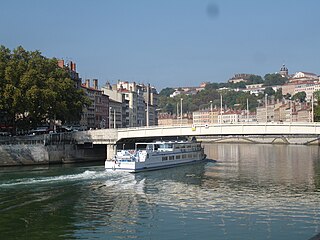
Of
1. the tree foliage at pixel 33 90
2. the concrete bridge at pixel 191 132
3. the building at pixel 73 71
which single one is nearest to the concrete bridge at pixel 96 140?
the concrete bridge at pixel 191 132

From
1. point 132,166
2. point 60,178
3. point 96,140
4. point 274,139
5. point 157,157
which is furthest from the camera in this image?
point 274,139

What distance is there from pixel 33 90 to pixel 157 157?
60.4 ft

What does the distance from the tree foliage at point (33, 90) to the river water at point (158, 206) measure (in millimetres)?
14491

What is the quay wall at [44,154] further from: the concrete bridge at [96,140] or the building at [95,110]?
the building at [95,110]

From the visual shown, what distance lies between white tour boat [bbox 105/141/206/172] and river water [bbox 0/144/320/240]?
286 cm

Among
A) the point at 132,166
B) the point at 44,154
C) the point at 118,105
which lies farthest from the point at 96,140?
the point at 118,105

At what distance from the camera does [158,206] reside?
3634 cm

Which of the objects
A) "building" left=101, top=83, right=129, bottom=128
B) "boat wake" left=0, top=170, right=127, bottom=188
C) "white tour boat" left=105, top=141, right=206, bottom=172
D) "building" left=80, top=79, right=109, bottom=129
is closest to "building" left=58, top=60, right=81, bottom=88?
"building" left=80, top=79, right=109, bottom=129

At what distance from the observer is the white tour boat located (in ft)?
194

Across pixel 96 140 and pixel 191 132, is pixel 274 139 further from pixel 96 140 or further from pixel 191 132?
pixel 191 132

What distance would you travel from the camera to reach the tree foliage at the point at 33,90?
2653 inches

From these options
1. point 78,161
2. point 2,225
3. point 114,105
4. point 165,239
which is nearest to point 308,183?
point 165,239

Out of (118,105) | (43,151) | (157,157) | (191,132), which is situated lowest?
(157,157)

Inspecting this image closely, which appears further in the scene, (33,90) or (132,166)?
(33,90)
